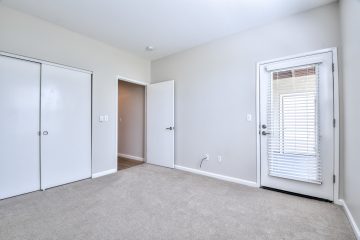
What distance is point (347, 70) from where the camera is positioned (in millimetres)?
2051

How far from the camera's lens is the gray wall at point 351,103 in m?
1.69

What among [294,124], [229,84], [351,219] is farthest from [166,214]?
[229,84]

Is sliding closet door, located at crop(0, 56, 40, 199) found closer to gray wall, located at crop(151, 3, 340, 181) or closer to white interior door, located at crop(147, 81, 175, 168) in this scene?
white interior door, located at crop(147, 81, 175, 168)

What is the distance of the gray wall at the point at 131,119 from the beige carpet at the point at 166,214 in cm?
203

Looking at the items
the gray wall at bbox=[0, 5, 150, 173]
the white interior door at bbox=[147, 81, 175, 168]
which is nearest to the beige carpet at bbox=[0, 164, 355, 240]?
the gray wall at bbox=[0, 5, 150, 173]

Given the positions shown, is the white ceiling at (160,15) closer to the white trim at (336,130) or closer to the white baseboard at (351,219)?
the white trim at (336,130)

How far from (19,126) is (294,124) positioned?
4.00m

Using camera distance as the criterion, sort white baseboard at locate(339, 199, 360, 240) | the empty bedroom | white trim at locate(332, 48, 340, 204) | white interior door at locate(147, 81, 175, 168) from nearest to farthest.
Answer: white baseboard at locate(339, 199, 360, 240) → the empty bedroom → white trim at locate(332, 48, 340, 204) → white interior door at locate(147, 81, 175, 168)

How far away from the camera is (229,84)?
3229mm

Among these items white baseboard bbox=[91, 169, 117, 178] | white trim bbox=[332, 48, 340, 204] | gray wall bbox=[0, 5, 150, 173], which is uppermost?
gray wall bbox=[0, 5, 150, 173]

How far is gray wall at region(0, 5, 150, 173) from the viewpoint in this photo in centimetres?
250

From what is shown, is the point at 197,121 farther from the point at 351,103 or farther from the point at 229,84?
the point at 351,103

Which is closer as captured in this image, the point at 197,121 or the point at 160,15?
the point at 160,15

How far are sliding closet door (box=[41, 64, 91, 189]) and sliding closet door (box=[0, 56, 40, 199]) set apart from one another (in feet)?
0.32
